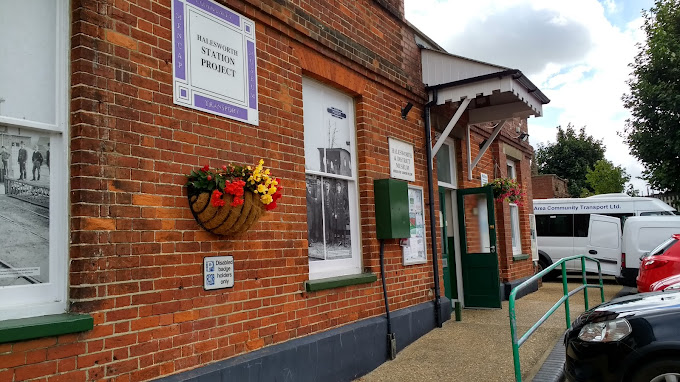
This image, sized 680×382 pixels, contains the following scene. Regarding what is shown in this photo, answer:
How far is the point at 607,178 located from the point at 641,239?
65.8ft

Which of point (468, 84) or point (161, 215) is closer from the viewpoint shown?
point (161, 215)

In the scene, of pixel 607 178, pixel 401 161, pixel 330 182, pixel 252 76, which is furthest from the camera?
pixel 607 178

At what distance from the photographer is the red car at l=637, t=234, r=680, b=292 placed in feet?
26.3

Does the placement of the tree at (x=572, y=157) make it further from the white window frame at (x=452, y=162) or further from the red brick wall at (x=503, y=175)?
the white window frame at (x=452, y=162)

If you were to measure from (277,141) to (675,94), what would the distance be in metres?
13.2

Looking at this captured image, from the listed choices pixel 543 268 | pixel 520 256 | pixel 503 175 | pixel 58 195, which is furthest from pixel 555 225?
pixel 58 195

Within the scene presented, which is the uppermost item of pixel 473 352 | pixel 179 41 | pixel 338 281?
pixel 179 41

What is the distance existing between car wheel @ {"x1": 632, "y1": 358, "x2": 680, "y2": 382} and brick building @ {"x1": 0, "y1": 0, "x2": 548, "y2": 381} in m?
2.65

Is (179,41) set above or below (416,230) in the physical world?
above

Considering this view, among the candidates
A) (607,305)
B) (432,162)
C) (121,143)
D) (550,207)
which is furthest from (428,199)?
(550,207)

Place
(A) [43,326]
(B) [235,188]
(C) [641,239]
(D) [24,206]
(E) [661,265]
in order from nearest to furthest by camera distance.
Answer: (A) [43,326]
(D) [24,206]
(B) [235,188]
(E) [661,265]
(C) [641,239]

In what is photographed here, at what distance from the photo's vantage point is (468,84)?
7.41m

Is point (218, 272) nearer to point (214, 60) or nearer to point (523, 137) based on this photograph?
point (214, 60)

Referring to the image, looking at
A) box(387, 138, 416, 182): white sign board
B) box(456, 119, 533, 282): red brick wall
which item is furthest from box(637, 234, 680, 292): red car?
box(387, 138, 416, 182): white sign board
